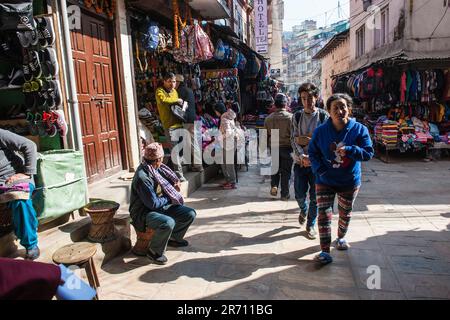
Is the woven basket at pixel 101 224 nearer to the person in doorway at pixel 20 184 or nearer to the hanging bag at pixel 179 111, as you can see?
the person in doorway at pixel 20 184

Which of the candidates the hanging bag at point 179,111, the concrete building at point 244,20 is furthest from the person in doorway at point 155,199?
the concrete building at point 244,20

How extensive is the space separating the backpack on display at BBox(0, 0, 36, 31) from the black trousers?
4021mm

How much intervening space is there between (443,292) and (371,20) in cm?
1689

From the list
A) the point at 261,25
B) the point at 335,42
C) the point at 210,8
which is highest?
the point at 335,42

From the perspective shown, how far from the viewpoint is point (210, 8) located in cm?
899

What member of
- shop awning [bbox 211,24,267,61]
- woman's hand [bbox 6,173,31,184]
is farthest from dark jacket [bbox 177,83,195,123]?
shop awning [bbox 211,24,267,61]

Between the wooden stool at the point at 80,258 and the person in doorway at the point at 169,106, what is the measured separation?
345cm

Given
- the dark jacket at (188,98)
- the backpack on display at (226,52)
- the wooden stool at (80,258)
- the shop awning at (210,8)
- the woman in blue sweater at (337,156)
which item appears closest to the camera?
the wooden stool at (80,258)

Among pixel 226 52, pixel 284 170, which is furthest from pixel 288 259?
pixel 226 52

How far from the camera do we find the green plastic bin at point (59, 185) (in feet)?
12.6

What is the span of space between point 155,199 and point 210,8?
662 cm

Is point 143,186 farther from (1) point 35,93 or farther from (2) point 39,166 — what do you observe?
(1) point 35,93

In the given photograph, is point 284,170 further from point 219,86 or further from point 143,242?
point 219,86
